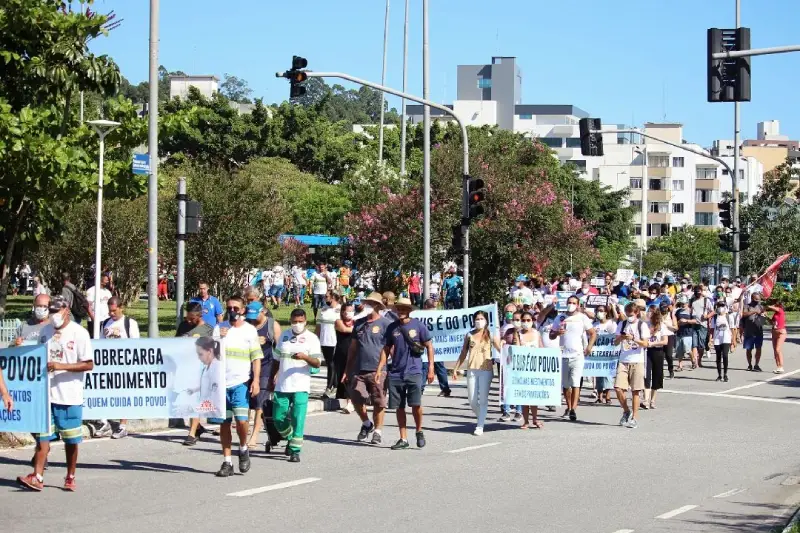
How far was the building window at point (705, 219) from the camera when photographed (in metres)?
123

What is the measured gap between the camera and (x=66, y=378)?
1220 cm

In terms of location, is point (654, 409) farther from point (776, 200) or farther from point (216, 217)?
point (776, 200)

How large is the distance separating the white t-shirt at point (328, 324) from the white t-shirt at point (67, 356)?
25.1 ft

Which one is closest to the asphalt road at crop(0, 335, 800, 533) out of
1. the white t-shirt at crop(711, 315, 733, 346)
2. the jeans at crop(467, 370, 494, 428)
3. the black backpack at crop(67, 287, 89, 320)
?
the jeans at crop(467, 370, 494, 428)

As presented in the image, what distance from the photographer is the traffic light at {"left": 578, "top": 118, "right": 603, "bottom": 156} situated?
32344mm

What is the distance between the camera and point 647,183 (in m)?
122

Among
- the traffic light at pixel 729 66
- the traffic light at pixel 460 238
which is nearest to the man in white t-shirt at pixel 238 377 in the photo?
the traffic light at pixel 729 66

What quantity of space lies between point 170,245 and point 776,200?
27.8 metres

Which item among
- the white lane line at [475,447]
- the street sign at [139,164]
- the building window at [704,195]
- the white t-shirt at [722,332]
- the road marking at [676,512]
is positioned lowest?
the road marking at [676,512]

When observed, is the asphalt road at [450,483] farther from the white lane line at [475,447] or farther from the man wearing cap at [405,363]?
the man wearing cap at [405,363]

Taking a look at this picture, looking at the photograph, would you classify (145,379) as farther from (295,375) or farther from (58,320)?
(58,320)

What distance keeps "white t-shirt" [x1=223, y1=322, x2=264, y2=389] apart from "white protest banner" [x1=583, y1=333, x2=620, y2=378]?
9.21m

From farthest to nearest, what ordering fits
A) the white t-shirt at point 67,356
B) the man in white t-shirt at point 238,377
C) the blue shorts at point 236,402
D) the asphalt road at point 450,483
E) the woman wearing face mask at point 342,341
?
the woman wearing face mask at point 342,341 < the blue shorts at point 236,402 < the man in white t-shirt at point 238,377 < the white t-shirt at point 67,356 < the asphalt road at point 450,483

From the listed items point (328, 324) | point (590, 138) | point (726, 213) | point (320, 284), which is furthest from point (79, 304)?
point (726, 213)
